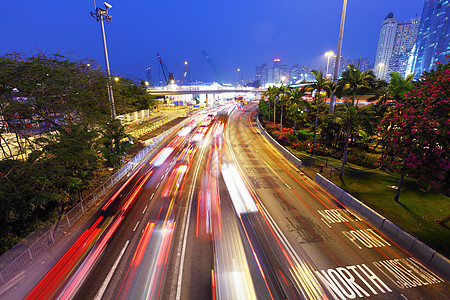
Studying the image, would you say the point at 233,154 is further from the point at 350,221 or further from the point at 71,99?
the point at 71,99

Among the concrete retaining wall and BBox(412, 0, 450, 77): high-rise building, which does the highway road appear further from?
BBox(412, 0, 450, 77): high-rise building

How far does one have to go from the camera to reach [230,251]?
12000 millimetres

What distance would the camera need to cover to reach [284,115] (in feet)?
175

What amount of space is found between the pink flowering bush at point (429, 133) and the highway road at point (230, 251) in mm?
4826

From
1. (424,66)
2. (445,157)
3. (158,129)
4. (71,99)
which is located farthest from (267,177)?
(424,66)

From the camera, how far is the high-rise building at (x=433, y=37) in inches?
5694

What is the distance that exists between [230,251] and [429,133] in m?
12.6

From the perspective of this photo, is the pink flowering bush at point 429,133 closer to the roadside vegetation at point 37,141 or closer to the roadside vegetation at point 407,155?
the roadside vegetation at point 407,155

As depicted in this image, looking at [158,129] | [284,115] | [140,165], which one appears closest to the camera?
[140,165]

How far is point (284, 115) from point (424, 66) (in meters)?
201

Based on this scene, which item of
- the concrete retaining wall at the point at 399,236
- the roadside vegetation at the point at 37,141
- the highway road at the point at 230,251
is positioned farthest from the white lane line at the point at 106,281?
the concrete retaining wall at the point at 399,236

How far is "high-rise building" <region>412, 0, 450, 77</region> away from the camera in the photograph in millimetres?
144625

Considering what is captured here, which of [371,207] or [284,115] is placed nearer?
[371,207]

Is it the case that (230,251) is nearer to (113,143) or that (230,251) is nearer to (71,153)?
(71,153)
